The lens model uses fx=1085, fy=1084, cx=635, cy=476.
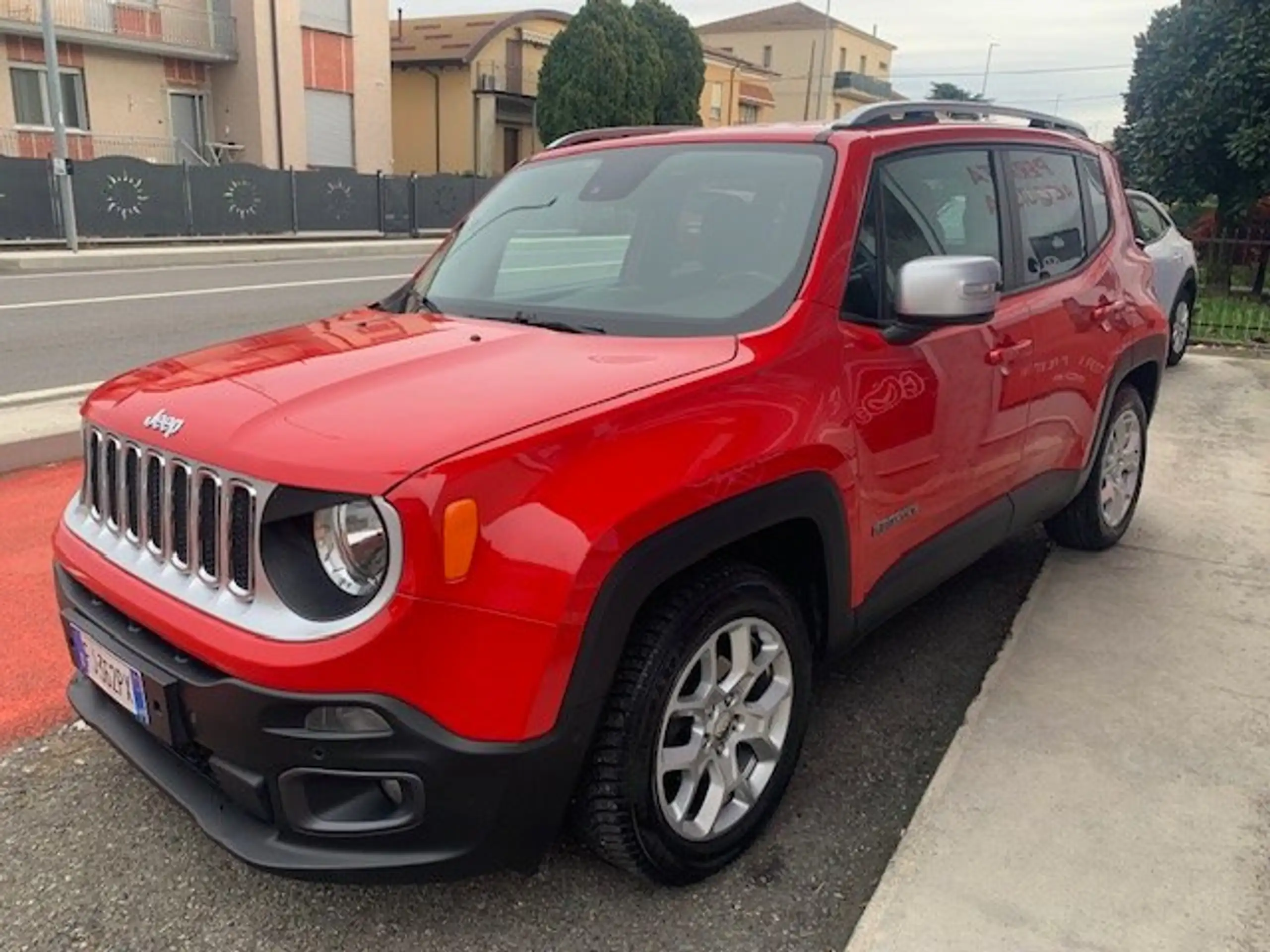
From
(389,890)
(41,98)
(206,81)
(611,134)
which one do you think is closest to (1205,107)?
(611,134)

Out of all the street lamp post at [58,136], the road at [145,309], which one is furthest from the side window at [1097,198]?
the street lamp post at [58,136]

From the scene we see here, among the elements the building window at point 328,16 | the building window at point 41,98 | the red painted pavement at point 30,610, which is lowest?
the red painted pavement at point 30,610

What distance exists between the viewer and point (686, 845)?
2572 mm

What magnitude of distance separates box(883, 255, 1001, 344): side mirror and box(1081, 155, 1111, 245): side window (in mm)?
1787

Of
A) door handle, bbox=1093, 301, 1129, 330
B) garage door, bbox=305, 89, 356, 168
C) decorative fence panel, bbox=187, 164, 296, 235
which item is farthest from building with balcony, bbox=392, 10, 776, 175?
door handle, bbox=1093, 301, 1129, 330

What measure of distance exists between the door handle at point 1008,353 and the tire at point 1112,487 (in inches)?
43.4

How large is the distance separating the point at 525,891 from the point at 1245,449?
242 inches

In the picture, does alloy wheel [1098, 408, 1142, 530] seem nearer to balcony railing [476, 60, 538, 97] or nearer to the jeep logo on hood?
the jeep logo on hood

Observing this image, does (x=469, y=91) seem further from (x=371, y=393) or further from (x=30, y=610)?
(x=371, y=393)

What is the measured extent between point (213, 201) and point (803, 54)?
6009 centimetres

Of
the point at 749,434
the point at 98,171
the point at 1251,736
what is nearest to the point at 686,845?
the point at 749,434

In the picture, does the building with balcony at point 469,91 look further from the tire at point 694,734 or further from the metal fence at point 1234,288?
the tire at point 694,734

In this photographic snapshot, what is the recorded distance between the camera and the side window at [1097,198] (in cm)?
451

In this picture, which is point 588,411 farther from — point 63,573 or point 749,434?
point 63,573
